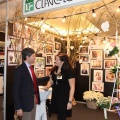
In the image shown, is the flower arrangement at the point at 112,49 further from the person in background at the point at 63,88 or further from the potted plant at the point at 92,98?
the potted plant at the point at 92,98

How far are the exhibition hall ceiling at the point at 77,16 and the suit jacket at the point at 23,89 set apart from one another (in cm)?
90

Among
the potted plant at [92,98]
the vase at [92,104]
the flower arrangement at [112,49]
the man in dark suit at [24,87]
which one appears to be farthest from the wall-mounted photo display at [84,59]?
the flower arrangement at [112,49]

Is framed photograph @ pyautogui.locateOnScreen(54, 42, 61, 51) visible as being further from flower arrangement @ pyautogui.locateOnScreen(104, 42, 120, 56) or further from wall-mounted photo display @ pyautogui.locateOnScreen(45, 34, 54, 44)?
flower arrangement @ pyautogui.locateOnScreen(104, 42, 120, 56)

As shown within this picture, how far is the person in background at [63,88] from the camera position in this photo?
2600 mm

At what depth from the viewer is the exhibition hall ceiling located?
3361mm

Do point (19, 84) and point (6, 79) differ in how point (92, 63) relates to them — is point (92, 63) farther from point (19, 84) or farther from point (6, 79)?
point (19, 84)

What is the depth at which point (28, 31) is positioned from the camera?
13.5 ft

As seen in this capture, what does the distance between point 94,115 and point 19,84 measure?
2.78 metres

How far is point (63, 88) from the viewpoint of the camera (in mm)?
2654

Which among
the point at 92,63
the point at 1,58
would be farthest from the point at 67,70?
the point at 1,58

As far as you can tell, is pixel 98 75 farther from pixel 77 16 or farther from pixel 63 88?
pixel 63 88

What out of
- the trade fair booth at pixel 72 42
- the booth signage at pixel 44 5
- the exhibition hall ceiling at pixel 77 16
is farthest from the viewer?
the trade fair booth at pixel 72 42

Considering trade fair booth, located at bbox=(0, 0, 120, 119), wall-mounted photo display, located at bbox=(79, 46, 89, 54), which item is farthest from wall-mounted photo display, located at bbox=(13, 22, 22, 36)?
wall-mounted photo display, located at bbox=(79, 46, 89, 54)

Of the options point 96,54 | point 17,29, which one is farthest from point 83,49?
point 17,29
